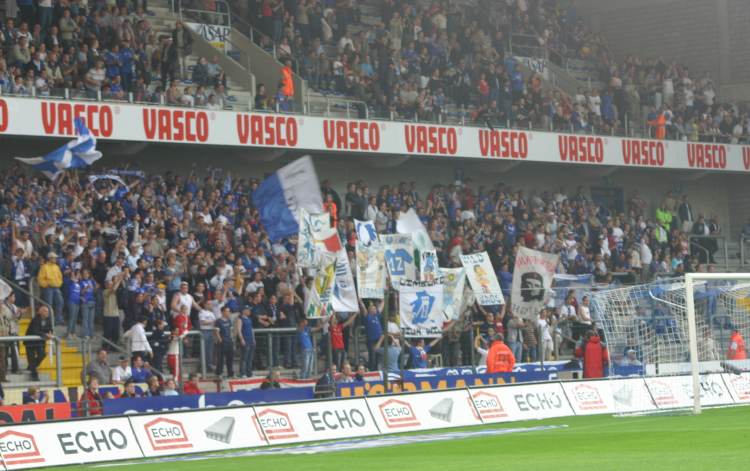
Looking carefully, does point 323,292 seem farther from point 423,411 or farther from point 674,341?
point 674,341

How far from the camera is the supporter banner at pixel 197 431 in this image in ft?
64.3

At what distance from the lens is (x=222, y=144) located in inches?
1307

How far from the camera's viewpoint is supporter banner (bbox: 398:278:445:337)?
1003 inches

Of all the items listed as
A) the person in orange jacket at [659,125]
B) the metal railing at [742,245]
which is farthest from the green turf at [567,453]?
the metal railing at [742,245]

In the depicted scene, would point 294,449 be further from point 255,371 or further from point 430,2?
point 430,2

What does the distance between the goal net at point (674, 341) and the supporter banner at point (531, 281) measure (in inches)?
182

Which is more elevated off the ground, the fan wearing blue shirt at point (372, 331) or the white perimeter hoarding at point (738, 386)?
the fan wearing blue shirt at point (372, 331)

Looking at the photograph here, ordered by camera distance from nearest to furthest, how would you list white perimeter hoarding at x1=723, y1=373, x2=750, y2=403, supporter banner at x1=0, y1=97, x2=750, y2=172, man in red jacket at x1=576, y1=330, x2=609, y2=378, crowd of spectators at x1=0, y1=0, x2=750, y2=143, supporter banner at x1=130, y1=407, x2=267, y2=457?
1. supporter banner at x1=130, y1=407, x2=267, y2=457
2. white perimeter hoarding at x1=723, y1=373, x2=750, y2=403
3. man in red jacket at x1=576, y1=330, x2=609, y2=378
4. supporter banner at x1=0, y1=97, x2=750, y2=172
5. crowd of spectators at x1=0, y1=0, x2=750, y2=143

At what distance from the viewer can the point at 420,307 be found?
25.6 meters

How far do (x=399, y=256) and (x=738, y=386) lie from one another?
695 centimetres

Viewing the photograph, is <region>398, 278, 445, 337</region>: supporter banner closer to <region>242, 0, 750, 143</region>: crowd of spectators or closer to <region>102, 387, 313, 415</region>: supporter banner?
<region>102, 387, 313, 415</region>: supporter banner

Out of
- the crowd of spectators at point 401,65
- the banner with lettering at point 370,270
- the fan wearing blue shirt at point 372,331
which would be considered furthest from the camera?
the crowd of spectators at point 401,65

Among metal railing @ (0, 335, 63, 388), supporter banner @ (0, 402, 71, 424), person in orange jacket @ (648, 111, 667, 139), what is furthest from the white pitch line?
person in orange jacket @ (648, 111, 667, 139)

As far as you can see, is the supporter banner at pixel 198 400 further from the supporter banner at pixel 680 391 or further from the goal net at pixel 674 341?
the supporter banner at pixel 680 391
